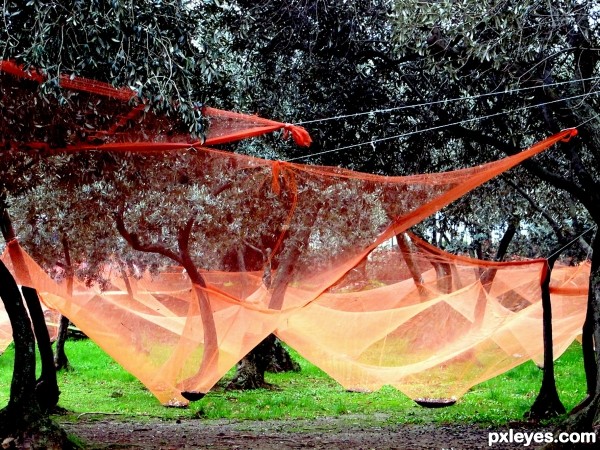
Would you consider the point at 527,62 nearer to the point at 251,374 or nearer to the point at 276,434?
the point at 276,434

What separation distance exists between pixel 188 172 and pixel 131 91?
178 cm

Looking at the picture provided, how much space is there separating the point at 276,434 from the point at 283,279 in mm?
1570

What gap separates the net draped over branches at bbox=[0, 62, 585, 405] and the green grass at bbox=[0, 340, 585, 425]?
3.95ft

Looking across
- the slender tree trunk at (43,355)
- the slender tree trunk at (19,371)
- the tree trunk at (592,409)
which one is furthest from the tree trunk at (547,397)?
the slender tree trunk at (43,355)

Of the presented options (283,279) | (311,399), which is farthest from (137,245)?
(311,399)

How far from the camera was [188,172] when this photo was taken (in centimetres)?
632

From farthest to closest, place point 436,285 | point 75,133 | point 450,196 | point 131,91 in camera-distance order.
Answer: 1. point 436,285
2. point 450,196
3. point 75,133
4. point 131,91

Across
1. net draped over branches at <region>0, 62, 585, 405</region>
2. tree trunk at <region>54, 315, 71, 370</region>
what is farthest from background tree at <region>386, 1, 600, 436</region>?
tree trunk at <region>54, 315, 71, 370</region>

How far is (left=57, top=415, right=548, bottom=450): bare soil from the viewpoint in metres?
6.48

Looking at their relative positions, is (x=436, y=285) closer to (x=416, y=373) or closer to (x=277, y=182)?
(x=416, y=373)

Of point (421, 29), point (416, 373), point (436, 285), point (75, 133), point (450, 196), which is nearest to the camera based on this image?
point (75, 133)

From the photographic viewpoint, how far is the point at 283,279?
7.08 meters

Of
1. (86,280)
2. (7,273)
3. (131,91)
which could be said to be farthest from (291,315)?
(131,91)

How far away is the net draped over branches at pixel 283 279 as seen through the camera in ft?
20.0
